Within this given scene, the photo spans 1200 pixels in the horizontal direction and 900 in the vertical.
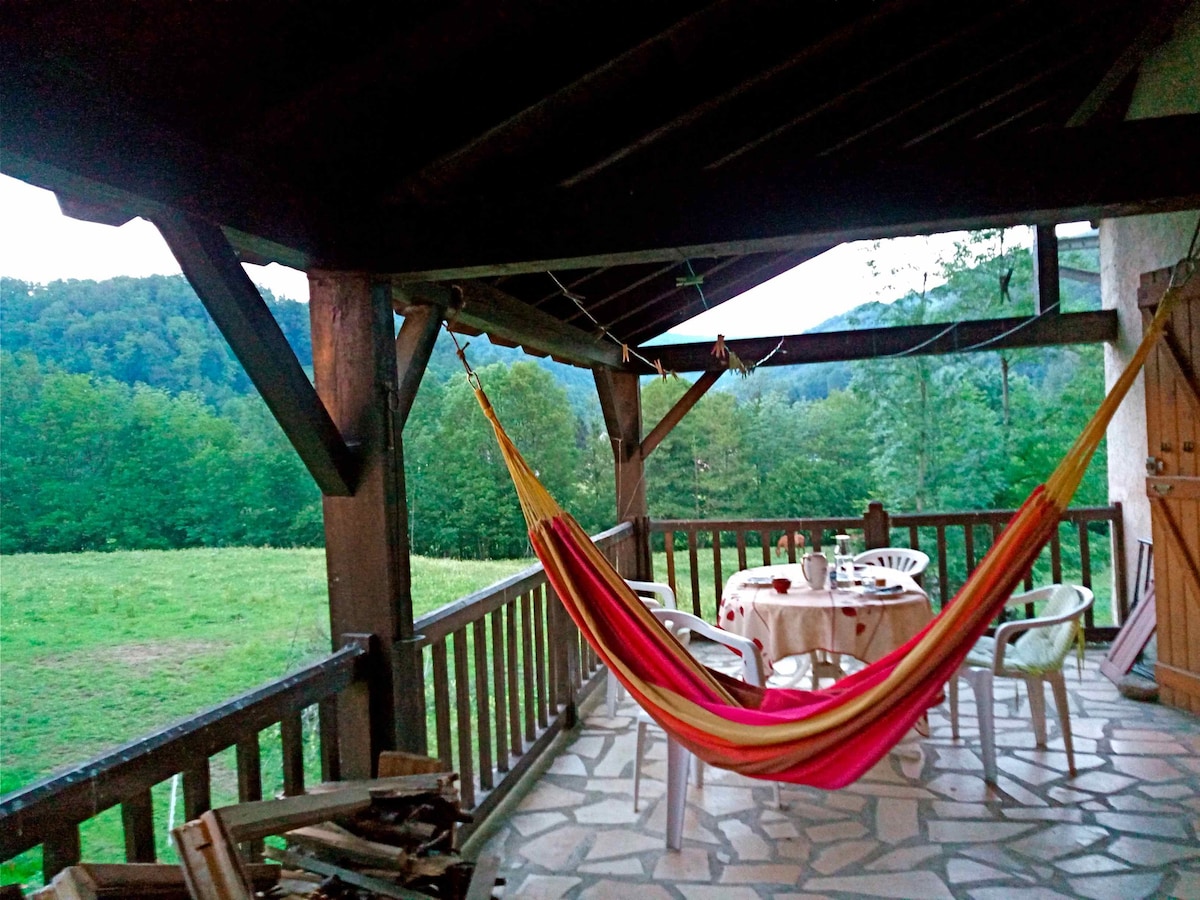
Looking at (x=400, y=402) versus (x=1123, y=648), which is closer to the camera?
(x=400, y=402)

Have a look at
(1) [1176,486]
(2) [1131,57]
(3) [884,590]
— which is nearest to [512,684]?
(3) [884,590]

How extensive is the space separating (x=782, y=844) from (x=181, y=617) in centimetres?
545

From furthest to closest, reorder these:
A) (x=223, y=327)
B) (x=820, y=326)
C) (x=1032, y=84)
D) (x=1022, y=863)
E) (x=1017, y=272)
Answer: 1. (x=820, y=326)
2. (x=1017, y=272)
3. (x=1032, y=84)
4. (x=1022, y=863)
5. (x=223, y=327)

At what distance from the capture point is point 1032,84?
399cm

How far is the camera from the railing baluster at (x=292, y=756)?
1.72 m

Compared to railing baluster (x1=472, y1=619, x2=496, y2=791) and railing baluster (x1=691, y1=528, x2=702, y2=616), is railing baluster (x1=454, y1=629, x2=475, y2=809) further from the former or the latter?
railing baluster (x1=691, y1=528, x2=702, y2=616)

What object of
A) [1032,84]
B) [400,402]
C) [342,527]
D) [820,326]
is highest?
[1032,84]

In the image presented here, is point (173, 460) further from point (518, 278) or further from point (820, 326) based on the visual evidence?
point (820, 326)

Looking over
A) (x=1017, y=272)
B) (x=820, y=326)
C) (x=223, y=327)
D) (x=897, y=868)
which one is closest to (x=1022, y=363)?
(x=1017, y=272)

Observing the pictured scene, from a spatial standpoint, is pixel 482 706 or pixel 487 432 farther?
pixel 487 432

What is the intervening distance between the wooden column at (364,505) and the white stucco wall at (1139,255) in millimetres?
3699

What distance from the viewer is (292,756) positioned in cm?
175

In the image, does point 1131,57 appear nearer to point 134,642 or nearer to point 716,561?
point 716,561

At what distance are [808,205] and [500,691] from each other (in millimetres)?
2089
